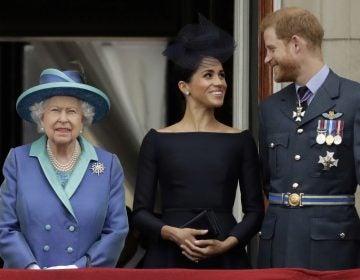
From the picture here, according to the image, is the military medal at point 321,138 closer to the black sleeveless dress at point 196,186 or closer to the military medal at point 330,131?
the military medal at point 330,131

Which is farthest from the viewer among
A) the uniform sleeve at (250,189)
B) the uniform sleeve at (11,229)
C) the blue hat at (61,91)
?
the uniform sleeve at (250,189)

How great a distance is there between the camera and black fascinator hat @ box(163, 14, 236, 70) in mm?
6238

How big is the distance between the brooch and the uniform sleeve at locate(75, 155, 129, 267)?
1.9 inches

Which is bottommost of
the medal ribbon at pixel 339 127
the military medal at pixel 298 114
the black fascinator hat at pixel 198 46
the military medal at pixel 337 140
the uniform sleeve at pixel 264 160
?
the uniform sleeve at pixel 264 160

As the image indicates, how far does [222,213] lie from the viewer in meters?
6.15

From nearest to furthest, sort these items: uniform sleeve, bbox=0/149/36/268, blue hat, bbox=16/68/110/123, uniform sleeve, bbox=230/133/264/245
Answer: uniform sleeve, bbox=0/149/36/268 → blue hat, bbox=16/68/110/123 → uniform sleeve, bbox=230/133/264/245

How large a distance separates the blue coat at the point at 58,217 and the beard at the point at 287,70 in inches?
34.8

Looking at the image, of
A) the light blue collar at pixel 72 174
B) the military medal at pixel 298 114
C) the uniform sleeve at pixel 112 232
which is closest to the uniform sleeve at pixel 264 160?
the military medal at pixel 298 114

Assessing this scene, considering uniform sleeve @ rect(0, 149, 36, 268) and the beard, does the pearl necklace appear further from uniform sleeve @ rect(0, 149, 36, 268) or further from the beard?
the beard

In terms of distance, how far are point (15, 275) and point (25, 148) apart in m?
0.82

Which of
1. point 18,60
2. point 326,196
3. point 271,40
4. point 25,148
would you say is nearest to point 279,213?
point 326,196

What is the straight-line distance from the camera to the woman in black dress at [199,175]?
6.09 metres

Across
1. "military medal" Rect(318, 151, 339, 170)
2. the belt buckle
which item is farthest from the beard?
the belt buckle

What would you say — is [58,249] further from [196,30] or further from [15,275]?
[196,30]
